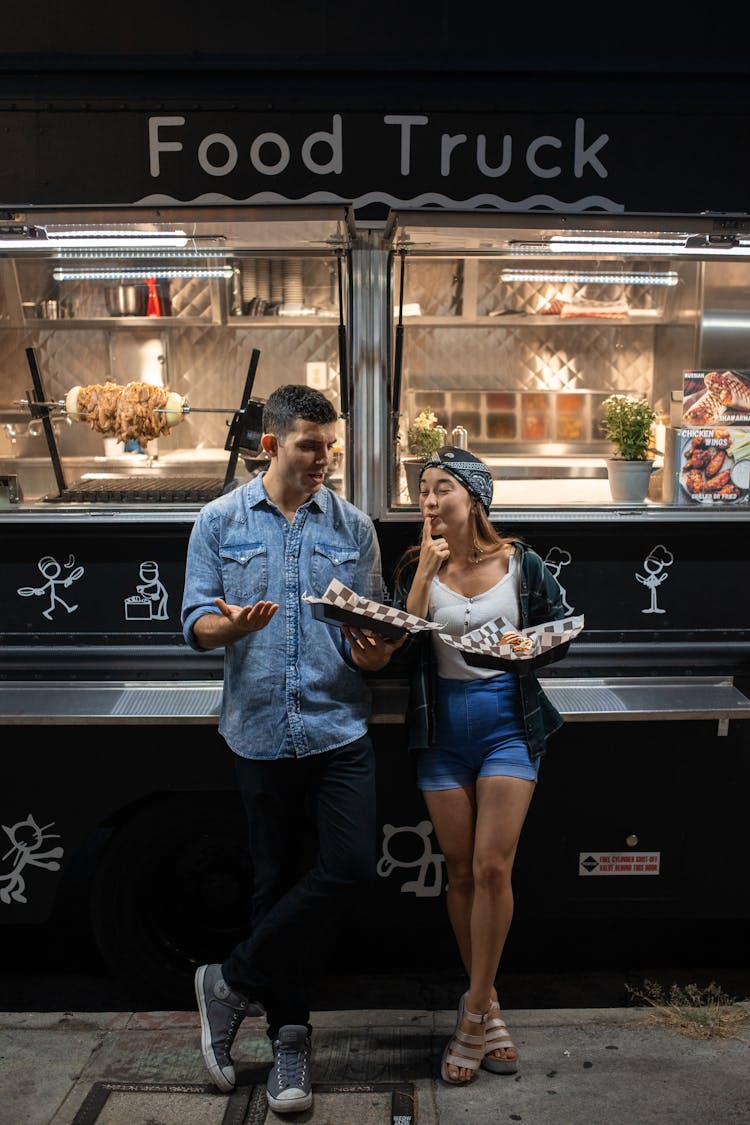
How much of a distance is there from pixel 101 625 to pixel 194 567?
96 cm

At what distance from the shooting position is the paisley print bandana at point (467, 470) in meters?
3.08

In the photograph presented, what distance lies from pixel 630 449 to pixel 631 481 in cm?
19

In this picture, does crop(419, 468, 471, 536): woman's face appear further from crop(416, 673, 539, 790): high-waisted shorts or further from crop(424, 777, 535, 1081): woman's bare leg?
crop(424, 777, 535, 1081): woman's bare leg

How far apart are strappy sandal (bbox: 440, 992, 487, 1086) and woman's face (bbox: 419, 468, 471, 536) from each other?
141 cm

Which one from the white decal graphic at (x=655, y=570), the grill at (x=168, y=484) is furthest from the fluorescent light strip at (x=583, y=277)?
the white decal graphic at (x=655, y=570)

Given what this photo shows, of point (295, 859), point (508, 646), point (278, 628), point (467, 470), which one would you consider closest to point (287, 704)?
point (278, 628)

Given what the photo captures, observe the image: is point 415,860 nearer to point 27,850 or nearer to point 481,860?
point 481,860

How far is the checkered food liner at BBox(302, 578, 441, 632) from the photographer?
9.11 feet

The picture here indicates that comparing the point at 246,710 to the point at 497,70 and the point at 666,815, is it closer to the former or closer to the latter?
the point at 666,815

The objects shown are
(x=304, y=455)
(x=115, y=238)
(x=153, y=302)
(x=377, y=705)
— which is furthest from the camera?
(x=153, y=302)

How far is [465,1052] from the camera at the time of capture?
10.1 ft

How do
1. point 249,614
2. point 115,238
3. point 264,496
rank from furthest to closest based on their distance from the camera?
point 115,238, point 264,496, point 249,614

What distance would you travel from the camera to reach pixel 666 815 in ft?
12.0

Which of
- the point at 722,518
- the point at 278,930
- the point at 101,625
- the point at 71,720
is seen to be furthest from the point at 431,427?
the point at 278,930
